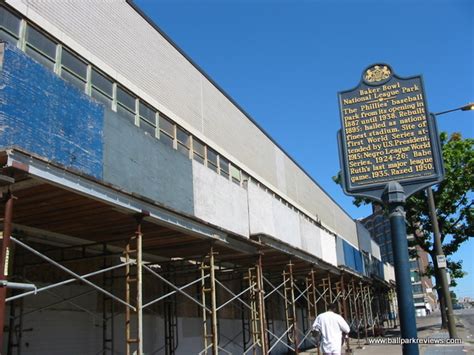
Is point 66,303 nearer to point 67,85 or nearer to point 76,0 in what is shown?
point 67,85

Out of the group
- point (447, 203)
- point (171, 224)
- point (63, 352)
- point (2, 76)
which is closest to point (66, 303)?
point (63, 352)

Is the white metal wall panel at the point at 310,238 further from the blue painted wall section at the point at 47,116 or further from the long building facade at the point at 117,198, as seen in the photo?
the blue painted wall section at the point at 47,116

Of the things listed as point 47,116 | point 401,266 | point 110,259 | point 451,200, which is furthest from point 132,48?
point 451,200

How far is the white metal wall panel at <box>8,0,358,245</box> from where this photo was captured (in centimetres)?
1098

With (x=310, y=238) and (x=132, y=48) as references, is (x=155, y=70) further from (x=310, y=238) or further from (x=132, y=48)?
(x=310, y=238)

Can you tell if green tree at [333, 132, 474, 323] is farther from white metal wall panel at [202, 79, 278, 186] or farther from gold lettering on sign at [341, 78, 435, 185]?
gold lettering on sign at [341, 78, 435, 185]

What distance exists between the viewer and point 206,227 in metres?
9.70

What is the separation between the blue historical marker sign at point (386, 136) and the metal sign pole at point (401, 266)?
0.30 m

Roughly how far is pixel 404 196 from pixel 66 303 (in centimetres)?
654

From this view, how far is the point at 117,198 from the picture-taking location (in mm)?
7297

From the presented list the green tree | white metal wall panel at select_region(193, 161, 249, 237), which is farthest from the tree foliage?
white metal wall panel at select_region(193, 161, 249, 237)

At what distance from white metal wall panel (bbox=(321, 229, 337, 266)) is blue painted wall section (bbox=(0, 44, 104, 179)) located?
1240 centimetres

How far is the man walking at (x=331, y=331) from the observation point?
8508 mm

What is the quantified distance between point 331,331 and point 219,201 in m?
4.31
